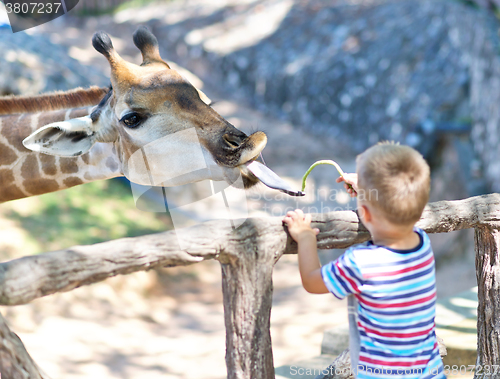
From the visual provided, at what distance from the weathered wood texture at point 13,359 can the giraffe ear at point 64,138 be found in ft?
4.27

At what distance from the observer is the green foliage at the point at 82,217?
5.83m

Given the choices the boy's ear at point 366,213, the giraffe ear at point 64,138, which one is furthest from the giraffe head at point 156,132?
the boy's ear at point 366,213

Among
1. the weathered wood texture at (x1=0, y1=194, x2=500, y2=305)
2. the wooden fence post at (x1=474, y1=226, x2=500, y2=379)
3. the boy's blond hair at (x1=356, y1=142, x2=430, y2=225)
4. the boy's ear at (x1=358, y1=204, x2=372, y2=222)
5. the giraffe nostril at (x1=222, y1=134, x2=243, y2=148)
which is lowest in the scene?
the wooden fence post at (x1=474, y1=226, x2=500, y2=379)

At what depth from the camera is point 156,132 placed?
257cm

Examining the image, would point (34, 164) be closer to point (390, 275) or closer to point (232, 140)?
point (232, 140)

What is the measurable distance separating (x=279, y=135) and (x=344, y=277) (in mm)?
8211

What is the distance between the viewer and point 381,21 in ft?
33.9

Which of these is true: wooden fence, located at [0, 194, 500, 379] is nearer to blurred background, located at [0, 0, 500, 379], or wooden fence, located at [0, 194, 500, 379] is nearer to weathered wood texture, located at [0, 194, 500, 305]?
weathered wood texture, located at [0, 194, 500, 305]

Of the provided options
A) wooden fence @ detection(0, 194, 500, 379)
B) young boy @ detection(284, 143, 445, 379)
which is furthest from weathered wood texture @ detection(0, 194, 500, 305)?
young boy @ detection(284, 143, 445, 379)

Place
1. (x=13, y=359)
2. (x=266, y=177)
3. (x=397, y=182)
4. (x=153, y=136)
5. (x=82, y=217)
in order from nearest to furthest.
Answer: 1. (x=13, y=359)
2. (x=397, y=182)
3. (x=266, y=177)
4. (x=153, y=136)
5. (x=82, y=217)

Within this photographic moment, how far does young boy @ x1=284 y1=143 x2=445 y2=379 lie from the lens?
5.13ft

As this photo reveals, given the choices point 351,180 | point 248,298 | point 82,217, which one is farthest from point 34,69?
point 248,298

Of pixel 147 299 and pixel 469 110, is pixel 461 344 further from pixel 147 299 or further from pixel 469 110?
pixel 469 110

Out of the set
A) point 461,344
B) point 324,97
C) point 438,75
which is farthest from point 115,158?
point 324,97
